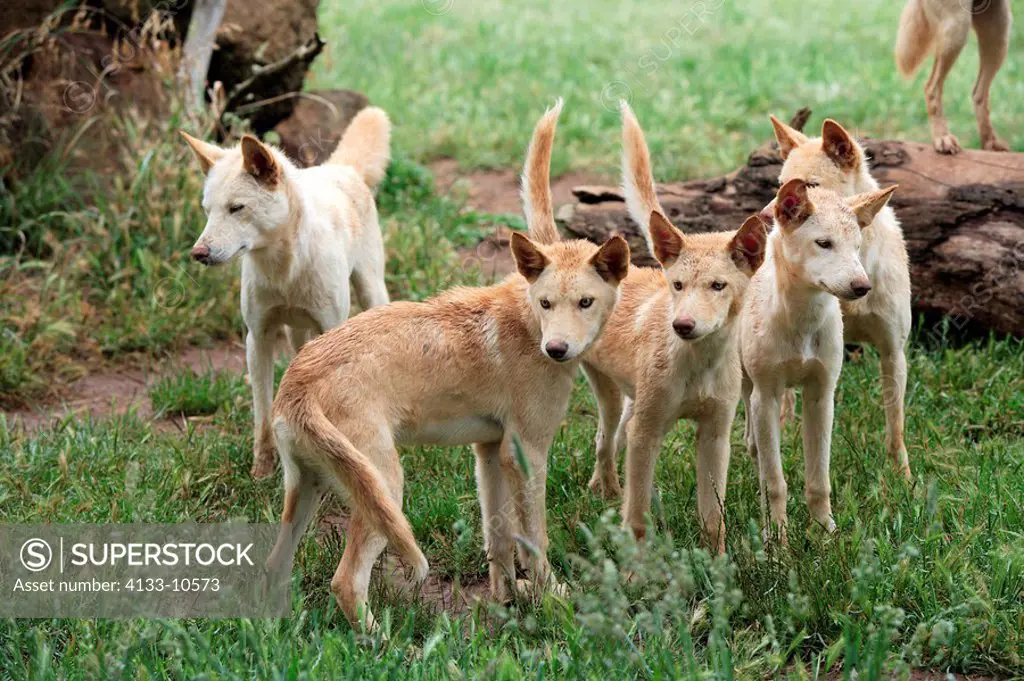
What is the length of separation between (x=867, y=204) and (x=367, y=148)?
3.23 meters

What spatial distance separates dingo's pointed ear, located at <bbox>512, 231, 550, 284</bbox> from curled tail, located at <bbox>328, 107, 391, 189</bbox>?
98.9 inches

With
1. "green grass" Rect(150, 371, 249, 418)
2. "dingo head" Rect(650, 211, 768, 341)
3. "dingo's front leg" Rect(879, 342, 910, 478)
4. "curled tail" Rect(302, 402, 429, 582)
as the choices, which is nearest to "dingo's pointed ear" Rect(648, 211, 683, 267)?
"dingo head" Rect(650, 211, 768, 341)

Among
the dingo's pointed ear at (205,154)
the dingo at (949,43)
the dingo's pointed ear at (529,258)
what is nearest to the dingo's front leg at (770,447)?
the dingo's pointed ear at (529,258)

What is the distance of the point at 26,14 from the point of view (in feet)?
27.0

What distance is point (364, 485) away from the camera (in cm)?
397

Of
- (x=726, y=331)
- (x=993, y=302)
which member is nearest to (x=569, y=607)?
(x=726, y=331)

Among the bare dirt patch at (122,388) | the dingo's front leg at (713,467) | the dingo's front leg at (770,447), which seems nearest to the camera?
the dingo's front leg at (713,467)

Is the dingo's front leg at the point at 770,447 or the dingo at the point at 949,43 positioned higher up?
the dingo at the point at 949,43

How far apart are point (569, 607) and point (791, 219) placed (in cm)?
174

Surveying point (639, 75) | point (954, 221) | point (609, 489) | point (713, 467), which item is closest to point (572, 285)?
point (713, 467)

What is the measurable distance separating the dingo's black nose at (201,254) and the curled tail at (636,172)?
1860 millimetres

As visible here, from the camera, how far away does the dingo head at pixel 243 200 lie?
17.0ft

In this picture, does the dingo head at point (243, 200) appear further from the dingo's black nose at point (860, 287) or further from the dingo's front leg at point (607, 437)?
the dingo's black nose at point (860, 287)

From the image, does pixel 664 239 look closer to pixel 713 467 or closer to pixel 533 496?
pixel 713 467
